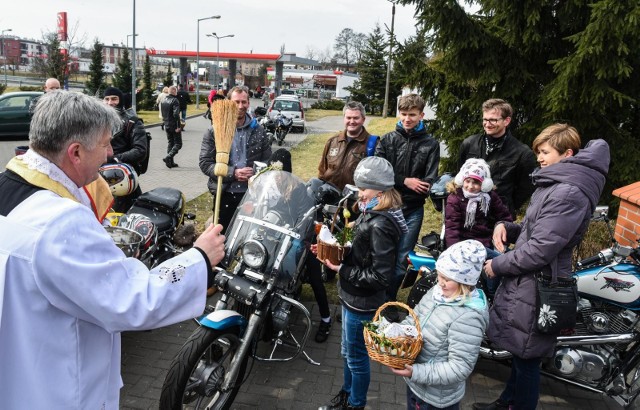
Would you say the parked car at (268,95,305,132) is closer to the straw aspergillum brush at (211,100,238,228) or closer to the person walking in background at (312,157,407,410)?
the straw aspergillum brush at (211,100,238,228)

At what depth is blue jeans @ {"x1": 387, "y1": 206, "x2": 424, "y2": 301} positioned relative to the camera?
4.17 meters

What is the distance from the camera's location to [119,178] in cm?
435

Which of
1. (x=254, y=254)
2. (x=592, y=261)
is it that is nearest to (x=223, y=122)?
(x=254, y=254)

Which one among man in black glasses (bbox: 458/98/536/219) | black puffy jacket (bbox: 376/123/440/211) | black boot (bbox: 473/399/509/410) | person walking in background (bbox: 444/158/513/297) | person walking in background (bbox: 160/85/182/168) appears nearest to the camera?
black boot (bbox: 473/399/509/410)

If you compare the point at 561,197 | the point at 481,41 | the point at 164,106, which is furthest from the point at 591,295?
the point at 164,106

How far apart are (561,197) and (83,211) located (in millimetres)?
2363

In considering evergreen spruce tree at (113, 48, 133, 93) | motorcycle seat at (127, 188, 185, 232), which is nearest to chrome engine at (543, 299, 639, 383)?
motorcycle seat at (127, 188, 185, 232)

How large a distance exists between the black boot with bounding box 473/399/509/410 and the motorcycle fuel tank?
0.94m

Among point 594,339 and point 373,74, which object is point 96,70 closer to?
point 373,74

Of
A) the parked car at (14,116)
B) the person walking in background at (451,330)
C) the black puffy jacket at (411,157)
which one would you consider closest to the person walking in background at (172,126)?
the parked car at (14,116)

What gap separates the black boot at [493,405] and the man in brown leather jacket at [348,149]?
2.22 m

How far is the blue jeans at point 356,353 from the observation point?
9.81 feet

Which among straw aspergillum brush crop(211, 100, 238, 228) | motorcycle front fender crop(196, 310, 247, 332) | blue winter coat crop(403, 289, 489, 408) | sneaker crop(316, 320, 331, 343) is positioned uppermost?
straw aspergillum brush crop(211, 100, 238, 228)

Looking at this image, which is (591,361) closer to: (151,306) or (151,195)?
(151,306)
